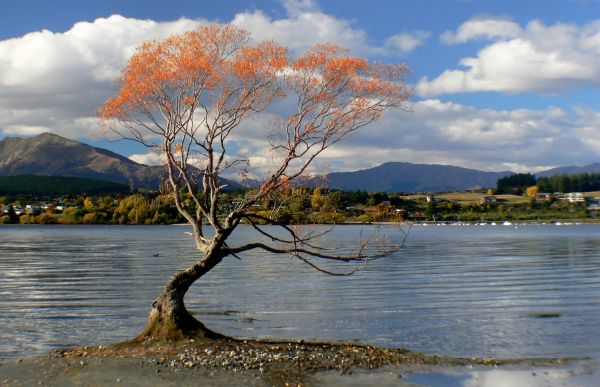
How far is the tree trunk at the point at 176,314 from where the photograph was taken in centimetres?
2056

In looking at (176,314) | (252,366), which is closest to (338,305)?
(176,314)

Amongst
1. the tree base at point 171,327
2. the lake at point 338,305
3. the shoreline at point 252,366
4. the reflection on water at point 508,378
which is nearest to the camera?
the shoreline at point 252,366

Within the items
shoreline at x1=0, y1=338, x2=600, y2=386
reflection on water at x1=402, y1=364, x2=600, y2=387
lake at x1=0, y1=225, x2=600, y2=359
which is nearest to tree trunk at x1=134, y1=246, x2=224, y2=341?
shoreline at x1=0, y1=338, x2=600, y2=386

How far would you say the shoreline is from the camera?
683 inches

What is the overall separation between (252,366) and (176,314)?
12.5 ft

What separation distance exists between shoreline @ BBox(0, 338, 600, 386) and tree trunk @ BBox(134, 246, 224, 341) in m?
0.43

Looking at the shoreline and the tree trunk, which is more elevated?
the tree trunk

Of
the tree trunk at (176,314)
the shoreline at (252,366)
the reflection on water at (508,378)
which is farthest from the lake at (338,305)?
the tree trunk at (176,314)

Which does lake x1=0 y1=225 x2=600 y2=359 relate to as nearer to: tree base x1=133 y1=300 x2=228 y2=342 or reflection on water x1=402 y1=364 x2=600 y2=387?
reflection on water x1=402 y1=364 x2=600 y2=387

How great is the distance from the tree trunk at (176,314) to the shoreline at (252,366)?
0.43 metres

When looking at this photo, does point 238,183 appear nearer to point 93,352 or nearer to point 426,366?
point 93,352

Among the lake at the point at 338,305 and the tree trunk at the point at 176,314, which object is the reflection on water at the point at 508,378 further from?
the tree trunk at the point at 176,314

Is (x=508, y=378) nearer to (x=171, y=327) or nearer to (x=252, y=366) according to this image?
(x=252, y=366)

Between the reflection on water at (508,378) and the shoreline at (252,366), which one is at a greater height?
the shoreline at (252,366)
